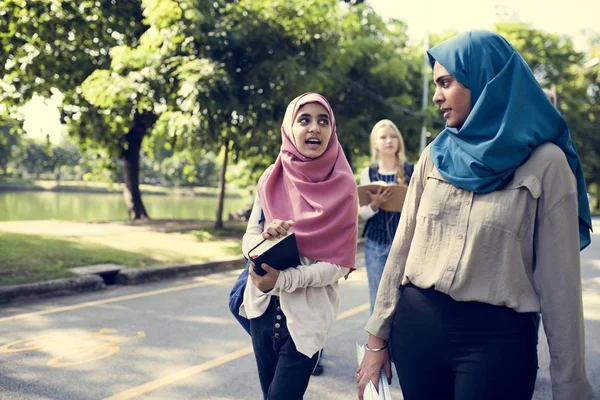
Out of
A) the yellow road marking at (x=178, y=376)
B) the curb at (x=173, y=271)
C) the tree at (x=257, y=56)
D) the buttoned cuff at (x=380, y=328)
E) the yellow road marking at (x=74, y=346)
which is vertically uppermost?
the tree at (x=257, y=56)

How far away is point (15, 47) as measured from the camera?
476 inches

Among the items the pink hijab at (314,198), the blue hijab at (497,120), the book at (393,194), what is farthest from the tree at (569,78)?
the blue hijab at (497,120)

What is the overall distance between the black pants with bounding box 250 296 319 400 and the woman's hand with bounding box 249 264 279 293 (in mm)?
134

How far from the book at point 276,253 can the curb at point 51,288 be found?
17.7 ft

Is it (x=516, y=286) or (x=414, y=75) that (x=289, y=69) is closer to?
(x=516, y=286)

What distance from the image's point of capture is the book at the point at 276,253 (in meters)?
2.43

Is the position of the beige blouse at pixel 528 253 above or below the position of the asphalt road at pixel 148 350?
above

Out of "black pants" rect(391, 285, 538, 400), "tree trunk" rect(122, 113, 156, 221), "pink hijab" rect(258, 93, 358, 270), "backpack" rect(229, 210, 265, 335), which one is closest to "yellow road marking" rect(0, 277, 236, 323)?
"backpack" rect(229, 210, 265, 335)

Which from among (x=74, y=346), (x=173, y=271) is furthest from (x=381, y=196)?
(x=173, y=271)

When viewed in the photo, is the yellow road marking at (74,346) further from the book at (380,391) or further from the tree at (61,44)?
the tree at (61,44)

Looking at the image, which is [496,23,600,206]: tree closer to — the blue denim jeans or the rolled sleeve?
the blue denim jeans

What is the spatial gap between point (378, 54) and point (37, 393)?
15414 mm

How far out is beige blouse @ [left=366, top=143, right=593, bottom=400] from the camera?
5.79 feet

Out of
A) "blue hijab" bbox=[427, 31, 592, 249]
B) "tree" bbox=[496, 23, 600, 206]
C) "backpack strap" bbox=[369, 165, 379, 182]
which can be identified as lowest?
"backpack strap" bbox=[369, 165, 379, 182]
